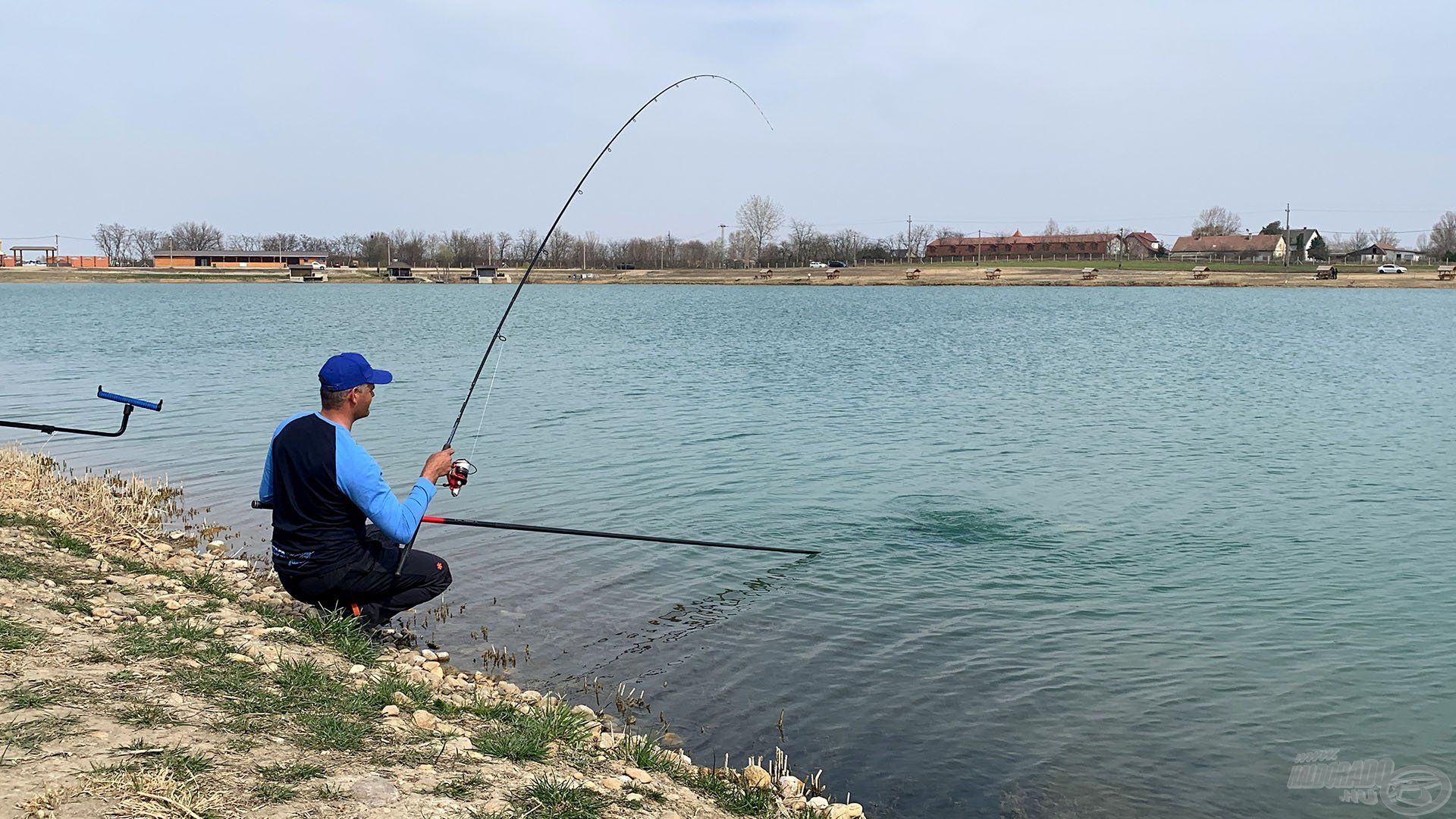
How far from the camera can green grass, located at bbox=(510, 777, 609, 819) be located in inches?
163

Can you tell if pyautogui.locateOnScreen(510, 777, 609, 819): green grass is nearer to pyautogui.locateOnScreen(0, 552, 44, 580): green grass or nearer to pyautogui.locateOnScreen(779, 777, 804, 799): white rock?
pyautogui.locateOnScreen(779, 777, 804, 799): white rock

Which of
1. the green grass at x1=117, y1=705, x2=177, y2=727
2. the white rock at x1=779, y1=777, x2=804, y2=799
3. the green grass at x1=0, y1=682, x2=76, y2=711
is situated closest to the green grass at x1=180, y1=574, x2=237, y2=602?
the green grass at x1=0, y1=682, x2=76, y2=711

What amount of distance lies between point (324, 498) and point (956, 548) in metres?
7.06

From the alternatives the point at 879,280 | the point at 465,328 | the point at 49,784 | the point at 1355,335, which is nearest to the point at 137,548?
the point at 49,784

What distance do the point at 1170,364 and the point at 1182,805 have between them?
26.7 metres

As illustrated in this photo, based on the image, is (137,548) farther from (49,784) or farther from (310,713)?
(49,784)

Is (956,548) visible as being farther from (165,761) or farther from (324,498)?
(165,761)

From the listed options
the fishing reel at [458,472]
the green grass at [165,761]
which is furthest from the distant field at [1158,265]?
the green grass at [165,761]

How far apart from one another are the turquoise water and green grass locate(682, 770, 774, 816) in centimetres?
Result: 88

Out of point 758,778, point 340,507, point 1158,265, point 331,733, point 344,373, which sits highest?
point 1158,265

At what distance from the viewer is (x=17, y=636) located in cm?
521

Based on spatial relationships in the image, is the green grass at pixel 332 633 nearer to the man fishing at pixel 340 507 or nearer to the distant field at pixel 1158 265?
the man fishing at pixel 340 507

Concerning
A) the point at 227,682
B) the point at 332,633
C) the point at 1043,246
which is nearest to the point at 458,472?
the point at 332,633

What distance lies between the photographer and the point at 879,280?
4500 inches
